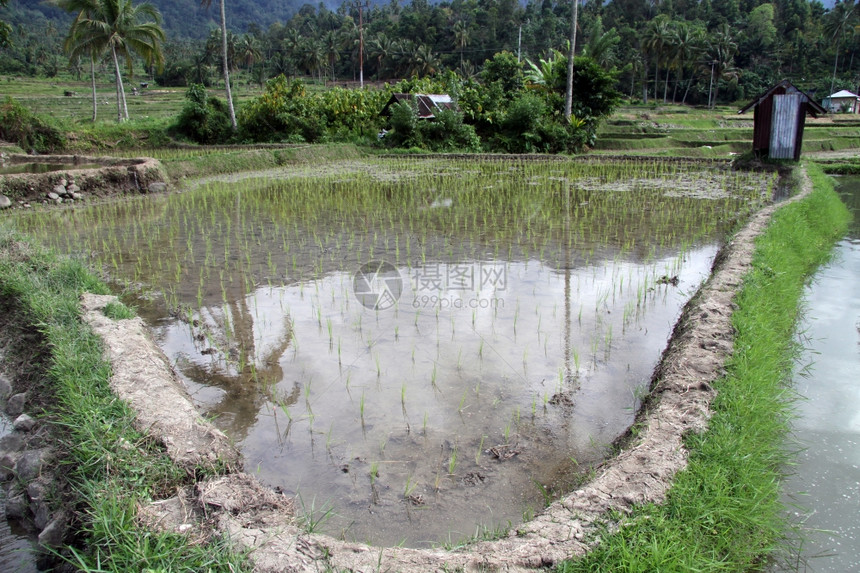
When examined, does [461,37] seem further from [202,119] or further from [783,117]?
[783,117]

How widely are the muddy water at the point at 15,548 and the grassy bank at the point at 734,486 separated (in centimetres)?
207

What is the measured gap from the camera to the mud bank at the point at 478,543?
1887 mm

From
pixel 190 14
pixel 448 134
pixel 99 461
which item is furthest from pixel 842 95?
pixel 190 14

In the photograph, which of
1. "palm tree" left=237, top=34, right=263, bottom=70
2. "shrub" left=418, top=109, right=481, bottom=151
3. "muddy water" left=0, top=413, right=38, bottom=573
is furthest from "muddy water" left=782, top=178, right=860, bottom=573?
"palm tree" left=237, top=34, right=263, bottom=70

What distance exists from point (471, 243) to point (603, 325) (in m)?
2.74

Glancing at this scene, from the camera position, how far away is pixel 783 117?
12148 millimetres

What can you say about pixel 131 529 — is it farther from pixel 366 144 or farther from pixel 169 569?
pixel 366 144

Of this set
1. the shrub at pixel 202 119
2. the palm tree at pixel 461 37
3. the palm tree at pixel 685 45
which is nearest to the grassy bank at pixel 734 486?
the shrub at pixel 202 119

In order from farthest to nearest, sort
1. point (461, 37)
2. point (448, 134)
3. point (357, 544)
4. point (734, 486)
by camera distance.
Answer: point (461, 37) < point (448, 134) < point (734, 486) < point (357, 544)

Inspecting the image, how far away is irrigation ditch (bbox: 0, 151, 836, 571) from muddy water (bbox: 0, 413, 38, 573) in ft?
0.47

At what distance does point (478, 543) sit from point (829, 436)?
2.26 metres

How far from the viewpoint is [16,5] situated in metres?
85.0

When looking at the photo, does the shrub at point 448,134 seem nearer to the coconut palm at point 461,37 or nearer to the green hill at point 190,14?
the coconut palm at point 461,37

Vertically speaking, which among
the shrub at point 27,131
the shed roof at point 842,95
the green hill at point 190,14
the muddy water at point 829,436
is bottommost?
the muddy water at point 829,436
